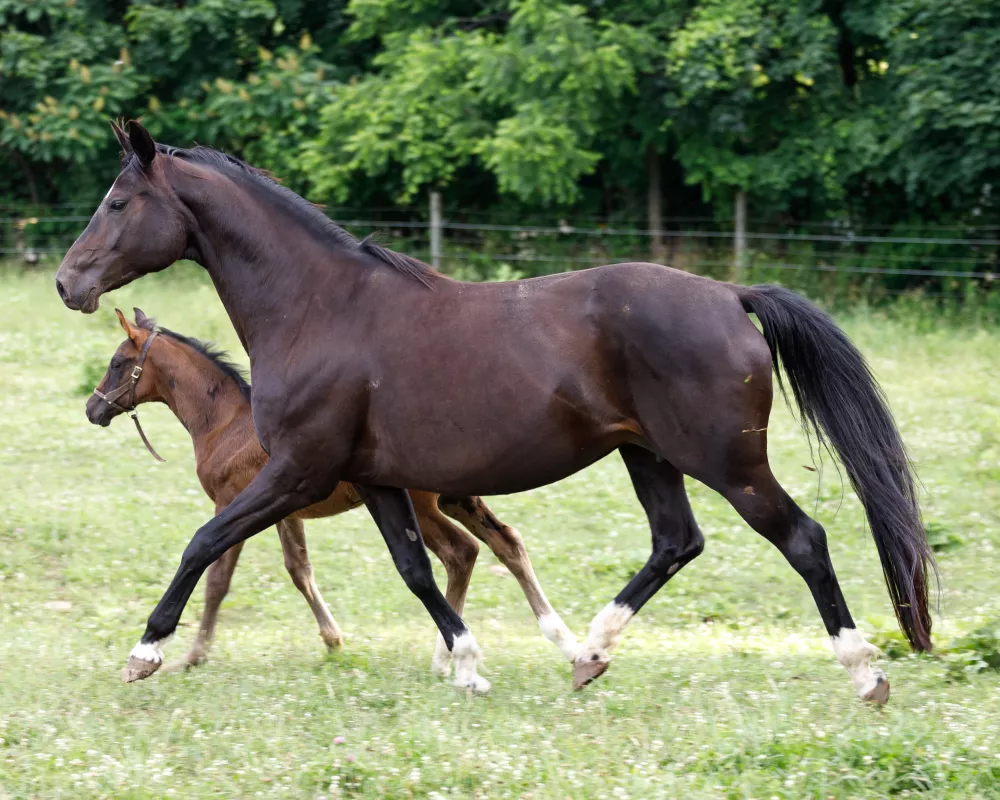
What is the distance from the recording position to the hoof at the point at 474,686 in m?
5.45

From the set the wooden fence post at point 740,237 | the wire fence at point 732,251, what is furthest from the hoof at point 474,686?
the wooden fence post at point 740,237

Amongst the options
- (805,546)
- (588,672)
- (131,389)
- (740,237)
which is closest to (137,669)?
(588,672)

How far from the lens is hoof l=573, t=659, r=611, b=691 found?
545 centimetres

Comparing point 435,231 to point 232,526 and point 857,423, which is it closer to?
point 232,526

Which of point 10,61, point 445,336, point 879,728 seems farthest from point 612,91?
point 879,728

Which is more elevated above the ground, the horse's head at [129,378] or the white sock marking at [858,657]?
the horse's head at [129,378]

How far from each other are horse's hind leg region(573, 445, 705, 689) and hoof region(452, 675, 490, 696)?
16.1 inches

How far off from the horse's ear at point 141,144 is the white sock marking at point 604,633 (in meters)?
2.95

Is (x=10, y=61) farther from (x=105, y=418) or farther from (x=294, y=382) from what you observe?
(x=294, y=382)

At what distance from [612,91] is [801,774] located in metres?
13.6

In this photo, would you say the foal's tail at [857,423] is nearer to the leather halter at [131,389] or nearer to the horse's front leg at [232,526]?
the horse's front leg at [232,526]

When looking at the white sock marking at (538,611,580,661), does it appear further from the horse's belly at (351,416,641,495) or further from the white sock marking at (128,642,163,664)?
the white sock marking at (128,642,163,664)

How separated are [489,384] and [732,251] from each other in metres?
13.4

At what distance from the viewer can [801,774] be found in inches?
162
